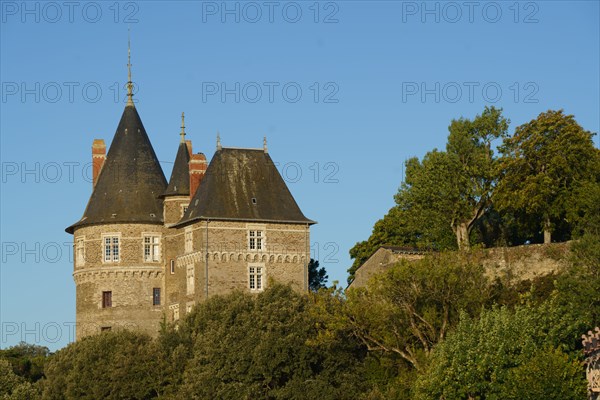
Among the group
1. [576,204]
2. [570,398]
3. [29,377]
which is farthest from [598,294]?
[29,377]

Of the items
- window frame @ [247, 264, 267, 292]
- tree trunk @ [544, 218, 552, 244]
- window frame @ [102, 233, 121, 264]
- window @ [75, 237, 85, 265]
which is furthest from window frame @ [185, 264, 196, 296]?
tree trunk @ [544, 218, 552, 244]

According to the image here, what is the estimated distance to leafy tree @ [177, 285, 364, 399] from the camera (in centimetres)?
6222

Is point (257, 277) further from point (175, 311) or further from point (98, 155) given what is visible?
point (98, 155)

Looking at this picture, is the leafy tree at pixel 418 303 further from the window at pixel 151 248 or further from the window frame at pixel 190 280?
the window at pixel 151 248

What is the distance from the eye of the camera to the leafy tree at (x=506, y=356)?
170 feet

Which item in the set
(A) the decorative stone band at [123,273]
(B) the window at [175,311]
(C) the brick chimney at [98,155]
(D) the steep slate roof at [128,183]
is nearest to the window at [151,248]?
(A) the decorative stone band at [123,273]

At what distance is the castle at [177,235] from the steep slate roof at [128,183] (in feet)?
0.17

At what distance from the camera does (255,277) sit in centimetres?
7362

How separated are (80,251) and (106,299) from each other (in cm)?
322

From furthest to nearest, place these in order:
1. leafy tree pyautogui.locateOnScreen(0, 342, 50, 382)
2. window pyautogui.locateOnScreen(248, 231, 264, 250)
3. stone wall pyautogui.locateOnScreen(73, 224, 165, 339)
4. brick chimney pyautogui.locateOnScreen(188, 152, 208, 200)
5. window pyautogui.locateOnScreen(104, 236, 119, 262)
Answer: leafy tree pyautogui.locateOnScreen(0, 342, 50, 382) → window pyautogui.locateOnScreen(104, 236, 119, 262) → stone wall pyautogui.locateOnScreen(73, 224, 165, 339) → brick chimney pyautogui.locateOnScreen(188, 152, 208, 200) → window pyautogui.locateOnScreen(248, 231, 264, 250)

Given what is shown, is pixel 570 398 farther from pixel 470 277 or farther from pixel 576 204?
pixel 576 204

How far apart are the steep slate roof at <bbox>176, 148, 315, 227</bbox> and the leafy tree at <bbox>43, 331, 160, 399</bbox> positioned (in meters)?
7.30

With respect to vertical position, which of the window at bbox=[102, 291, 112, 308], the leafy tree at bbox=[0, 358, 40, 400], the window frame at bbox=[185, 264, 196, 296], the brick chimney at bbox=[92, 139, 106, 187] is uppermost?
the brick chimney at bbox=[92, 139, 106, 187]

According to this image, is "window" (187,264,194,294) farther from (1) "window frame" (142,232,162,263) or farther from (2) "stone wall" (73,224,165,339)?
(1) "window frame" (142,232,162,263)
